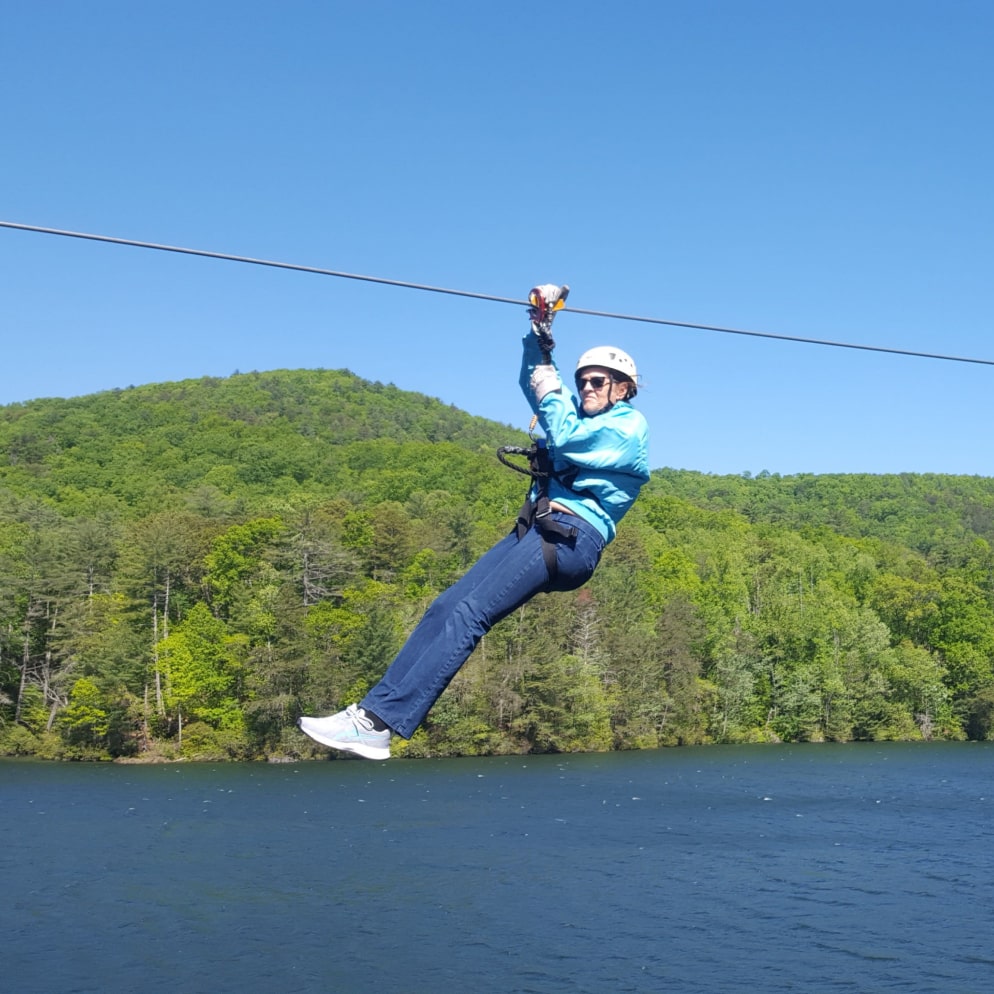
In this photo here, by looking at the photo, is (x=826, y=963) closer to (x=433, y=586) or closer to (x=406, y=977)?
(x=406, y=977)

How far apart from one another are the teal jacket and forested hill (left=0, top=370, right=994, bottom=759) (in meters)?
46.9

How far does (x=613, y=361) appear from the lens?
222 inches

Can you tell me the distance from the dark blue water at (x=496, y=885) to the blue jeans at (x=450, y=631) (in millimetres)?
16574

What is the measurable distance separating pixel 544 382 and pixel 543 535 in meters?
0.70

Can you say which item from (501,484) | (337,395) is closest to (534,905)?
(501,484)

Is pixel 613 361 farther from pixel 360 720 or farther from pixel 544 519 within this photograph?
pixel 360 720

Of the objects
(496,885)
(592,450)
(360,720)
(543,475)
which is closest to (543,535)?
(543,475)

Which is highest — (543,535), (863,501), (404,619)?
(863,501)

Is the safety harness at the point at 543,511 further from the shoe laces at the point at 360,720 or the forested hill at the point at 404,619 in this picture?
the forested hill at the point at 404,619

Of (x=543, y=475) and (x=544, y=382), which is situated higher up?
(x=544, y=382)

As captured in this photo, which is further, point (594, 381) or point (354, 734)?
point (594, 381)

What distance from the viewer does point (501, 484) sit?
88438 millimetres

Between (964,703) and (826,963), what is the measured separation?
47822mm

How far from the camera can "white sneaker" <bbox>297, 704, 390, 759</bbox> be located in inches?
207
